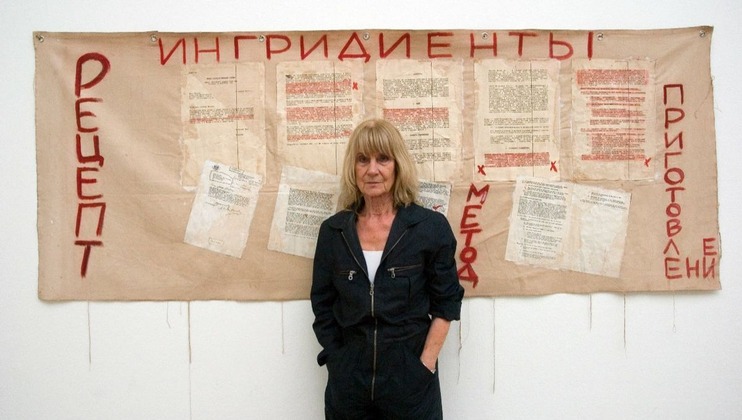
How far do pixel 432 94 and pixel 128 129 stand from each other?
115cm

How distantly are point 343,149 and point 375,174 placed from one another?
0.32 m

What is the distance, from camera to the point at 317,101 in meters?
1.76

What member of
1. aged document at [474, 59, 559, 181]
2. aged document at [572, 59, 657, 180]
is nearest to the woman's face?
aged document at [474, 59, 559, 181]

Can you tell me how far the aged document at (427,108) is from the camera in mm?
1759

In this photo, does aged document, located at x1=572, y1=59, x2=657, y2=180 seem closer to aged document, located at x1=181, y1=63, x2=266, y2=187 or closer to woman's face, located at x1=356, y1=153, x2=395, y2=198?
woman's face, located at x1=356, y1=153, x2=395, y2=198

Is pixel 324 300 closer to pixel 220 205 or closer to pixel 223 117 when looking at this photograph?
pixel 220 205

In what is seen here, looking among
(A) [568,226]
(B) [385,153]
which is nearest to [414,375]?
(B) [385,153]

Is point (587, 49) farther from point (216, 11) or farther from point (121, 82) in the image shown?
point (121, 82)

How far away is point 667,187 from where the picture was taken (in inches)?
70.5

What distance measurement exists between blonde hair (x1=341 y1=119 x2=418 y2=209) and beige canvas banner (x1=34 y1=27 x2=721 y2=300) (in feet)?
0.66

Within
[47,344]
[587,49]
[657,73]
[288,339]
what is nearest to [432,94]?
[587,49]

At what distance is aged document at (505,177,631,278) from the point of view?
1779 mm

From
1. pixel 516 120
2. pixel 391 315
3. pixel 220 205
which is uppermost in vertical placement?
pixel 516 120

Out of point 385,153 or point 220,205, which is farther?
point 220,205
